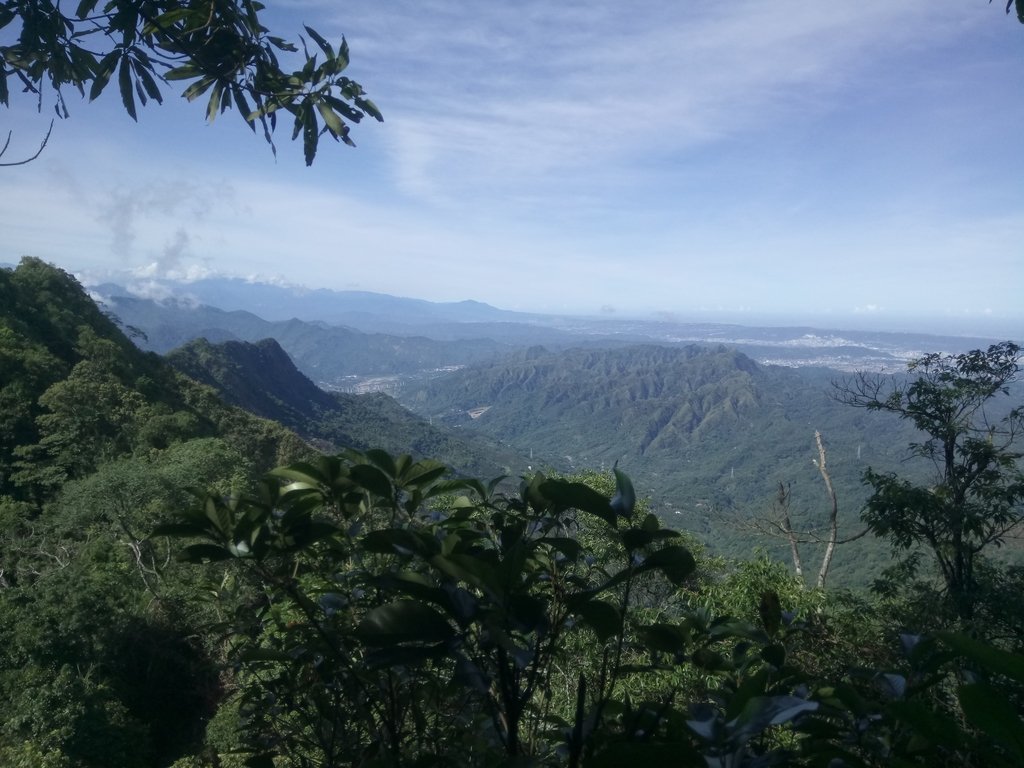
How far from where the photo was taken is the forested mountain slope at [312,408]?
53.4 m

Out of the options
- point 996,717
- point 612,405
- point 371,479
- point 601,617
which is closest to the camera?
point 996,717

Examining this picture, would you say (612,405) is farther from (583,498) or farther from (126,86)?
(583,498)

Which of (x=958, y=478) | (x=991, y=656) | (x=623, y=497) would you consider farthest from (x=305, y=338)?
(x=991, y=656)

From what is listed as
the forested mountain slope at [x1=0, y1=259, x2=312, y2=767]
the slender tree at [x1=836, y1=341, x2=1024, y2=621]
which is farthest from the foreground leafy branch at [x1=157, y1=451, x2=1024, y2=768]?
the slender tree at [x1=836, y1=341, x2=1024, y2=621]

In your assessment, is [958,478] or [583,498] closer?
[583,498]

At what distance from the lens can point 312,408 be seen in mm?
74312

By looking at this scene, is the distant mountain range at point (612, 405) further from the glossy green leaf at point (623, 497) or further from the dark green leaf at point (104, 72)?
the dark green leaf at point (104, 72)

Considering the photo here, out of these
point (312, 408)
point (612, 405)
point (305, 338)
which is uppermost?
point (305, 338)

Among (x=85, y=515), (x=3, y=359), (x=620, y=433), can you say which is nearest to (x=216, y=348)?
(x=3, y=359)

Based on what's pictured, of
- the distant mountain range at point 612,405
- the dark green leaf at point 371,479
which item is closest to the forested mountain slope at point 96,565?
the dark green leaf at point 371,479

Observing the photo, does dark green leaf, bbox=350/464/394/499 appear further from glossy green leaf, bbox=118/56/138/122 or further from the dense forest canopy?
glossy green leaf, bbox=118/56/138/122

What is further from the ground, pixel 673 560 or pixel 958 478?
pixel 673 560

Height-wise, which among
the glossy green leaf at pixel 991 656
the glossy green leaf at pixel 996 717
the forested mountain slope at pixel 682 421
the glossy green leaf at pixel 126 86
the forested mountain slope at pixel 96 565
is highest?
the glossy green leaf at pixel 126 86

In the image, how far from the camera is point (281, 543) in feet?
2.96
